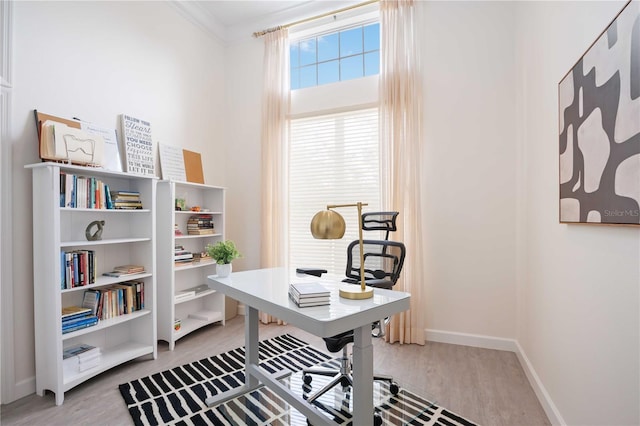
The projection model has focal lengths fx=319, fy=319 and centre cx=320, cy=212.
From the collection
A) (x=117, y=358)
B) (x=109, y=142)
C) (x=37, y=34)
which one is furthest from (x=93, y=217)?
(x=37, y=34)

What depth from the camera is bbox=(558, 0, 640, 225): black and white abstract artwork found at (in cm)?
116

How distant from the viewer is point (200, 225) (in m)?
3.55

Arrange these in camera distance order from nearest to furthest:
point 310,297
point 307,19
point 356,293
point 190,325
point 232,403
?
1. point 310,297
2. point 356,293
3. point 232,403
4. point 190,325
5. point 307,19

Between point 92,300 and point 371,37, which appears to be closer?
point 92,300

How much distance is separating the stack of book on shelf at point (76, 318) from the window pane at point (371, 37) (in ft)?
12.0

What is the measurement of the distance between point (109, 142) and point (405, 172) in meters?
2.74

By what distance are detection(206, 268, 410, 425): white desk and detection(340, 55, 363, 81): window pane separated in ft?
8.36

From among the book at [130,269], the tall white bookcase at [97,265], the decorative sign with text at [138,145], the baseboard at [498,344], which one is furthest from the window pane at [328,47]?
the baseboard at [498,344]

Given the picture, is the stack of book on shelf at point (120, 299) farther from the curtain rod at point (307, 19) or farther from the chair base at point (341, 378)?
the curtain rod at point (307, 19)

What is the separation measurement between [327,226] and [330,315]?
430mm

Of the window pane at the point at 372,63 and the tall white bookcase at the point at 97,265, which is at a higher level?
the window pane at the point at 372,63

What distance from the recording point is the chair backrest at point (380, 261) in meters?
2.45

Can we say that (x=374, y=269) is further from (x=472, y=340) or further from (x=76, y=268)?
(x=76, y=268)

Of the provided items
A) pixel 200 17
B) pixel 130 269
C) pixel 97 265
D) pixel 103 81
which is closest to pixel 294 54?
pixel 200 17
